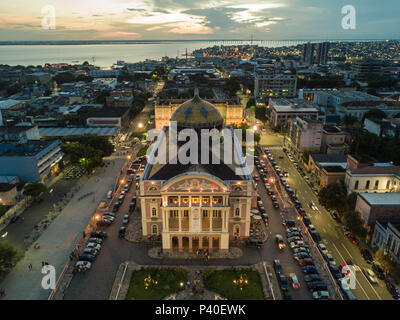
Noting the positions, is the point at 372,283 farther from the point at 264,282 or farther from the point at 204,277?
the point at 204,277

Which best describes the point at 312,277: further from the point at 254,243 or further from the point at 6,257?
the point at 6,257

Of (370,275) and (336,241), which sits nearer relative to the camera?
(370,275)

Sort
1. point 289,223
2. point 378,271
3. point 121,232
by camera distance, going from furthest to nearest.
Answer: point 289,223 < point 121,232 < point 378,271

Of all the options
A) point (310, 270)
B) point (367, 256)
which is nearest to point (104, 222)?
point (310, 270)

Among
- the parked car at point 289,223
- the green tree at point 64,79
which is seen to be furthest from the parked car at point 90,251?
the green tree at point 64,79

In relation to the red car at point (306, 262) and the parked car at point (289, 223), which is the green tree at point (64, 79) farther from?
the red car at point (306, 262)

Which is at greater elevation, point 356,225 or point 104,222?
point 356,225
